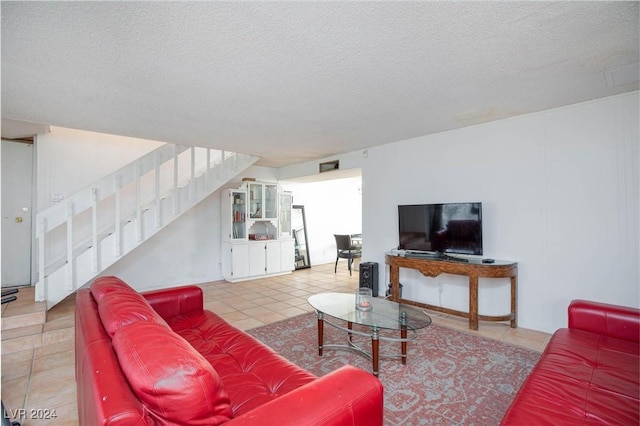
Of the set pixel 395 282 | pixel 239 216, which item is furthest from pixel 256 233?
pixel 395 282

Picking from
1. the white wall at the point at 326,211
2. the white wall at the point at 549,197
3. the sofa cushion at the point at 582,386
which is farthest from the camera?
the white wall at the point at 326,211

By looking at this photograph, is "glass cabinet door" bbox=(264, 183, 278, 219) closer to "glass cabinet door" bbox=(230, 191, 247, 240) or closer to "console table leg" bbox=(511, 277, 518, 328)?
"glass cabinet door" bbox=(230, 191, 247, 240)

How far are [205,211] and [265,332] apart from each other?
11.1 ft

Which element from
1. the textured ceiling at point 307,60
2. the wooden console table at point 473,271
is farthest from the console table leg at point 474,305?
the textured ceiling at point 307,60

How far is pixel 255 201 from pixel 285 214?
78cm

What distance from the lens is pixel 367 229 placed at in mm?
4859

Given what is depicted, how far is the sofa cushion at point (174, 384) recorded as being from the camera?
0.91 meters

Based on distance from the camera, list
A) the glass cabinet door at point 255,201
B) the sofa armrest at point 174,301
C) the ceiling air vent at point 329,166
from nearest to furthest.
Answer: the sofa armrest at point 174,301 → the ceiling air vent at point 329,166 → the glass cabinet door at point 255,201

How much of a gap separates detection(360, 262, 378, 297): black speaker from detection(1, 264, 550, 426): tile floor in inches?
24.0

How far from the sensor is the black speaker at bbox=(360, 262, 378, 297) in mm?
4535

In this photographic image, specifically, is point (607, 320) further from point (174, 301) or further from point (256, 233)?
point (256, 233)

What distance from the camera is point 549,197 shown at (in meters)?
3.16

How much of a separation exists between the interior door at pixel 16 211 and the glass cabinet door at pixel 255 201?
3369 millimetres

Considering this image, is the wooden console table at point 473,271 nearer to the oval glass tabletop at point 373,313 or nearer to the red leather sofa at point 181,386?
the oval glass tabletop at point 373,313
